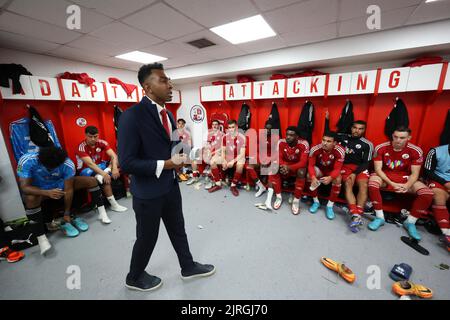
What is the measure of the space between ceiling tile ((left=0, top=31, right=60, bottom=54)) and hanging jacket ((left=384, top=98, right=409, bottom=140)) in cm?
422

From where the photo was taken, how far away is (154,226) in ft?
3.85

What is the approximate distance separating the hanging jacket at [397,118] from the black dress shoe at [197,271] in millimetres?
2787

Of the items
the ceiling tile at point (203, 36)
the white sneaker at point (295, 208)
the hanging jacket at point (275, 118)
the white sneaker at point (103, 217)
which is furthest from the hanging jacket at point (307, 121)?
the white sneaker at point (103, 217)

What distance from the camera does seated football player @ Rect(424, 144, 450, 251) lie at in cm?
185

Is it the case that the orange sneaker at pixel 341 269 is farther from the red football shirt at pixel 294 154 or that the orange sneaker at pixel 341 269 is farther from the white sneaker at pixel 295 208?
the red football shirt at pixel 294 154

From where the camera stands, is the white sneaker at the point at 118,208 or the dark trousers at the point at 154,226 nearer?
the dark trousers at the point at 154,226

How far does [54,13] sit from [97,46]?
0.85 m

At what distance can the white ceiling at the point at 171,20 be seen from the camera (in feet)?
5.11

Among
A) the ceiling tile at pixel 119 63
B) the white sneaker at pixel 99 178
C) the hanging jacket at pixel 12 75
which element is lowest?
the white sneaker at pixel 99 178

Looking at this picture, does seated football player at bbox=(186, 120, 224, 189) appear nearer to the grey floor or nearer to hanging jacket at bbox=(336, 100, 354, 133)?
the grey floor

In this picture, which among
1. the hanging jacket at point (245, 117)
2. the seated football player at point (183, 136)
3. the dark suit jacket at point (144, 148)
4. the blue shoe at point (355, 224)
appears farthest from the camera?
the seated football player at point (183, 136)

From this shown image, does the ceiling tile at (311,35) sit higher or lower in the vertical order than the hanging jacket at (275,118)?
higher

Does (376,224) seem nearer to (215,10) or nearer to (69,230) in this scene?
(215,10)

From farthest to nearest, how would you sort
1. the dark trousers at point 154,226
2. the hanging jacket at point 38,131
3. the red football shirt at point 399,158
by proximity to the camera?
the hanging jacket at point 38,131 → the red football shirt at point 399,158 → the dark trousers at point 154,226
